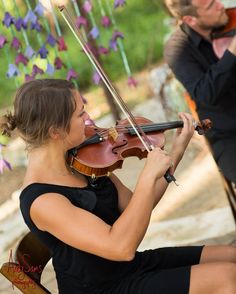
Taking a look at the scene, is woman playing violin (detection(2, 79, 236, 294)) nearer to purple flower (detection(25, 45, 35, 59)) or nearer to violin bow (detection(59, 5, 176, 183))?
violin bow (detection(59, 5, 176, 183))

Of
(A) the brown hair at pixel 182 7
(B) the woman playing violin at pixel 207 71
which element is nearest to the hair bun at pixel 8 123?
(B) the woman playing violin at pixel 207 71

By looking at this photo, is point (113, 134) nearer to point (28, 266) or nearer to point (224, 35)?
point (28, 266)

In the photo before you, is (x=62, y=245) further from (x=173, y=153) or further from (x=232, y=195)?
(x=232, y=195)

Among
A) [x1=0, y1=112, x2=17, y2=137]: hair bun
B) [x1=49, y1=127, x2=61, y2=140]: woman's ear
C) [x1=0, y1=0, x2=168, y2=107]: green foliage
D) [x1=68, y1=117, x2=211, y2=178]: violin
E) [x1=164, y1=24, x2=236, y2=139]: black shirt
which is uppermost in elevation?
[x1=0, y1=112, x2=17, y2=137]: hair bun

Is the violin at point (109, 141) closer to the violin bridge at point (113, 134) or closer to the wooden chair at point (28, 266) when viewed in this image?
the violin bridge at point (113, 134)

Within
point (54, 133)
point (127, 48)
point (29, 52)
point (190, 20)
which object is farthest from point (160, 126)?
point (127, 48)

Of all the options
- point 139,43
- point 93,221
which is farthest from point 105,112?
point 93,221

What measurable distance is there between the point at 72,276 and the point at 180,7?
1.45 metres

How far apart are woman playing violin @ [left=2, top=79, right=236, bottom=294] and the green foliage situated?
417 cm

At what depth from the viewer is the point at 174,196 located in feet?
11.7

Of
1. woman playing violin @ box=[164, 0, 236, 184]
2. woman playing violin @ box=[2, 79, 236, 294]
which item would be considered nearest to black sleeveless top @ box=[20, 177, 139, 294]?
woman playing violin @ box=[2, 79, 236, 294]

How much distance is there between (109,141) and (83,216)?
0.48m

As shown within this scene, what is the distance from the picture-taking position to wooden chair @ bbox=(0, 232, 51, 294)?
1.72m

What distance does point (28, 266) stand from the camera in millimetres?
1804
